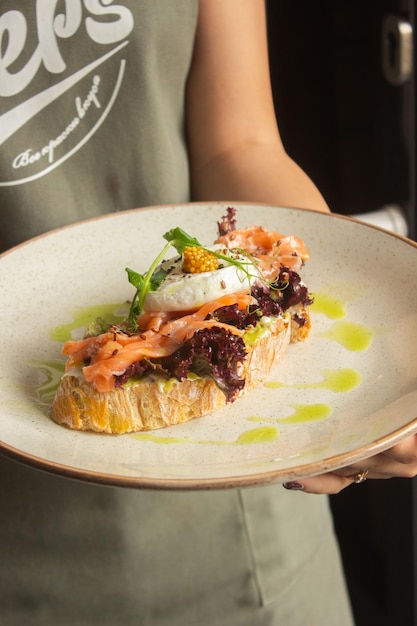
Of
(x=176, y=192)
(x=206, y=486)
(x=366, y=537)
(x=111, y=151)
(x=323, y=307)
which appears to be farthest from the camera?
(x=366, y=537)

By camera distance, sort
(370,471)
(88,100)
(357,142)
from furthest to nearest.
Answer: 1. (357,142)
2. (88,100)
3. (370,471)

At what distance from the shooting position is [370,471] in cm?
188

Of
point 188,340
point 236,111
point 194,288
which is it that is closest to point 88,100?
point 236,111

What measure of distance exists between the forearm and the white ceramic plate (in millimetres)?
168

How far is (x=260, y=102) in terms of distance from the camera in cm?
263

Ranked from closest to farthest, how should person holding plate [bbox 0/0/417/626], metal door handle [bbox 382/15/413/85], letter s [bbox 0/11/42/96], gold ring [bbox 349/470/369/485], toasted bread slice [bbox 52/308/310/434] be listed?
1. toasted bread slice [bbox 52/308/310/434]
2. gold ring [bbox 349/470/369/485]
3. letter s [bbox 0/11/42/96]
4. person holding plate [bbox 0/0/417/626]
5. metal door handle [bbox 382/15/413/85]

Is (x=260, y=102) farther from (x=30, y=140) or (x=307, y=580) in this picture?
(x=307, y=580)

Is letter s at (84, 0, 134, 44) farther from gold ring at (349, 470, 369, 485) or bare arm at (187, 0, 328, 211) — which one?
gold ring at (349, 470, 369, 485)

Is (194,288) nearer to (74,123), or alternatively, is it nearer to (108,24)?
(74,123)

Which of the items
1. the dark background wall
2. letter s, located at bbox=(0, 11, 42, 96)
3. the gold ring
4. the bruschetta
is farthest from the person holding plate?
the dark background wall

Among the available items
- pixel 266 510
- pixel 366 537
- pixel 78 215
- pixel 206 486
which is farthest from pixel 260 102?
pixel 366 537

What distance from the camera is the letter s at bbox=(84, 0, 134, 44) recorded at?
2.30 m

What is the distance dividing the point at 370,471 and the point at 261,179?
1016mm

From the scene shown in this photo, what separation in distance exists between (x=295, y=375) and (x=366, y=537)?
3.07 m
